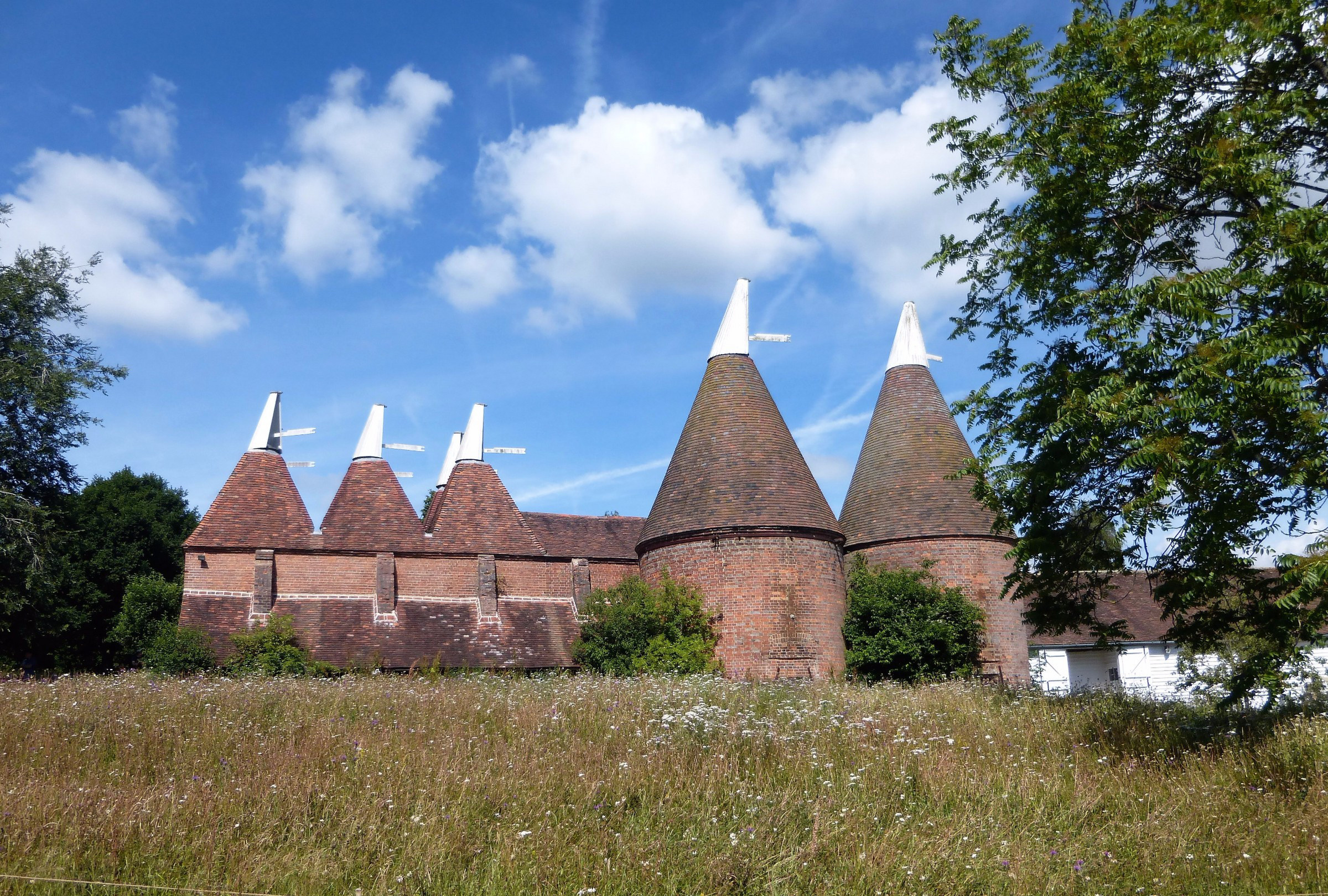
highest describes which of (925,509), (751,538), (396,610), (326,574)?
(925,509)

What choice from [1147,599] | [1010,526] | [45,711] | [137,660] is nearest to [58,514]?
[137,660]

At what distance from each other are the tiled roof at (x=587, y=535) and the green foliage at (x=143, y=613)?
9499mm

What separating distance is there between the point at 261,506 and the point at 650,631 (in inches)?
415

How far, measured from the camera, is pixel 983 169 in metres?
9.26

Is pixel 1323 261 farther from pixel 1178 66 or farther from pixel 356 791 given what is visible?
pixel 356 791

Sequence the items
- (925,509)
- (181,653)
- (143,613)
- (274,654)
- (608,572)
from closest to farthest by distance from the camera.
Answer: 1. (181,653)
2. (274,654)
3. (925,509)
4. (608,572)
5. (143,613)

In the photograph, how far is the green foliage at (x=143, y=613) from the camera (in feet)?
80.4

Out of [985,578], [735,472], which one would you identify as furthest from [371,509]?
[985,578]

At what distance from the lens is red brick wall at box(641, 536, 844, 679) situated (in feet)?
59.7

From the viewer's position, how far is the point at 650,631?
1888 cm

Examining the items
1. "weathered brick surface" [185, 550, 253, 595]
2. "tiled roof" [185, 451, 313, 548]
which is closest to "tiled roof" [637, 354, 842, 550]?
"tiled roof" [185, 451, 313, 548]

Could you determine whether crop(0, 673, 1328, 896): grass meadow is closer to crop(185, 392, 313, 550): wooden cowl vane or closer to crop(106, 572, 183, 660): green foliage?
crop(185, 392, 313, 550): wooden cowl vane

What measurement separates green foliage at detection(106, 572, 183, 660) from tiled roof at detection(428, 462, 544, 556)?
7.16 metres

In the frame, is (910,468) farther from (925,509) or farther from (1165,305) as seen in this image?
(1165,305)
